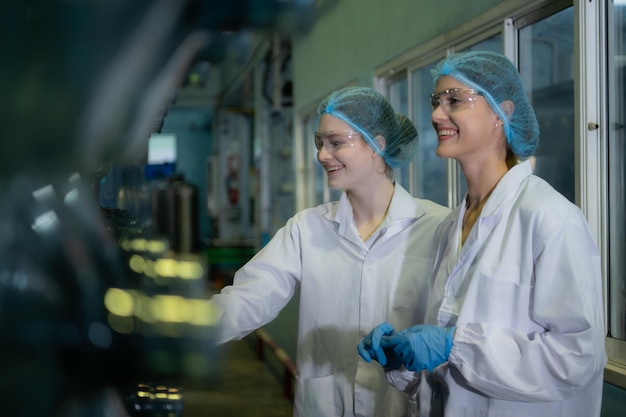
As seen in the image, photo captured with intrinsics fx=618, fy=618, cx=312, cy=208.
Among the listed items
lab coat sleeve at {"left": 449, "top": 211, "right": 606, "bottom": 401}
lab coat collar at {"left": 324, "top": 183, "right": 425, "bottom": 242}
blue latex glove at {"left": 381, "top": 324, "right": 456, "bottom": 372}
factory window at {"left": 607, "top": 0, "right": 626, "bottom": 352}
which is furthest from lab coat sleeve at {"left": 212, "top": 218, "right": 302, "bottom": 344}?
factory window at {"left": 607, "top": 0, "right": 626, "bottom": 352}

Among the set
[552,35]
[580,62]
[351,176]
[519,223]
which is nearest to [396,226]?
[351,176]

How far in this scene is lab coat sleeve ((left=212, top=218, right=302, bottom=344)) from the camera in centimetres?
134

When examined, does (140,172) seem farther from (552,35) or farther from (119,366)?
(552,35)

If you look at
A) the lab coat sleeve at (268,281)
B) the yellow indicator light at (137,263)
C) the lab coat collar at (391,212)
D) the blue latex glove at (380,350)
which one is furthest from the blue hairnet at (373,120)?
the yellow indicator light at (137,263)

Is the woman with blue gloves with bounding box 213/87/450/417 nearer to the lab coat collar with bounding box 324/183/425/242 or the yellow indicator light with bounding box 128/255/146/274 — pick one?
the lab coat collar with bounding box 324/183/425/242

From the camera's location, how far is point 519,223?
1.09m

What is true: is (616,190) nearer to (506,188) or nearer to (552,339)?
(506,188)

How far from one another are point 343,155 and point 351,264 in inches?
10.8

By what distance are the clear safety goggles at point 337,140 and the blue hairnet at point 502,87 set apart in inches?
14.9

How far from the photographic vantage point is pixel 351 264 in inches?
60.1

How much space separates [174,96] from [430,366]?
2.85 feet

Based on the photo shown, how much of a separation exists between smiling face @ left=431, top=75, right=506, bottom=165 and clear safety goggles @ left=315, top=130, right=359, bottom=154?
369mm

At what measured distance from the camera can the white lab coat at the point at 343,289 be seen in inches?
57.0

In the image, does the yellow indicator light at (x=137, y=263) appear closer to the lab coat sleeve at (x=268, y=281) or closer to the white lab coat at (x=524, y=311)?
the white lab coat at (x=524, y=311)
